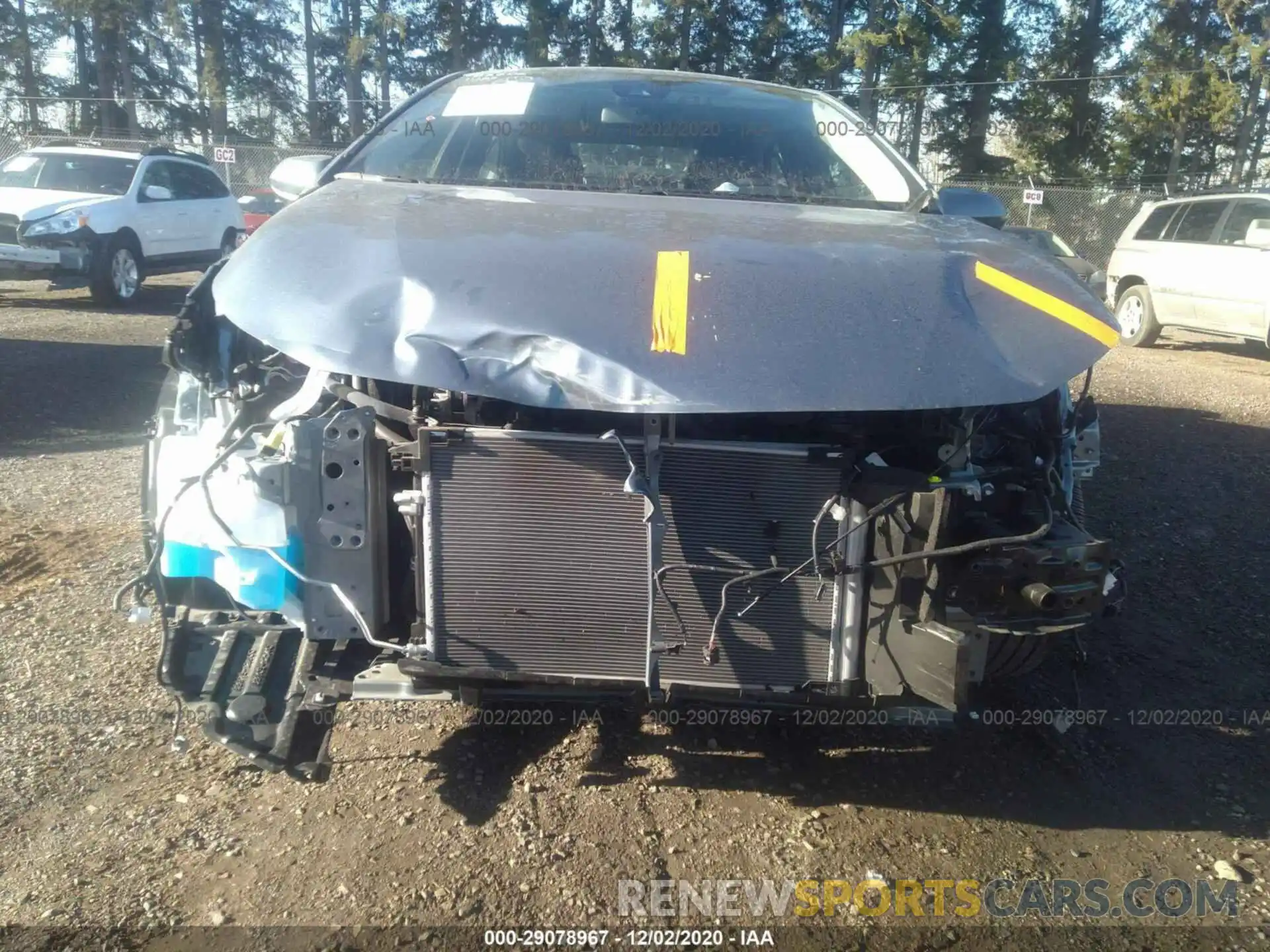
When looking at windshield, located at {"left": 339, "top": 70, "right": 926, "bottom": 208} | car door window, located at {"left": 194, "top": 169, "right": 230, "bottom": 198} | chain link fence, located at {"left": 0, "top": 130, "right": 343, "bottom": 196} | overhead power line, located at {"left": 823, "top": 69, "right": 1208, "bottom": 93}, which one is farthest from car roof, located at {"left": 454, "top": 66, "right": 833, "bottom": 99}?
overhead power line, located at {"left": 823, "top": 69, "right": 1208, "bottom": 93}

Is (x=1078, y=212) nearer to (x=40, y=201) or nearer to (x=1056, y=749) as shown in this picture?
(x=40, y=201)

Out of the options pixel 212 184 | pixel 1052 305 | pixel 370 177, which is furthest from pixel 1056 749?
pixel 212 184

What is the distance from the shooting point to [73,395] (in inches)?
272

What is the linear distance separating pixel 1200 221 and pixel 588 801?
11.3m

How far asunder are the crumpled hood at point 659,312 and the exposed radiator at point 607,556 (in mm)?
234

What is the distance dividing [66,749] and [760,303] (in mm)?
2266

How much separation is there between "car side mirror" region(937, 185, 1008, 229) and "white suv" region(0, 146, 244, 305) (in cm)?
1039

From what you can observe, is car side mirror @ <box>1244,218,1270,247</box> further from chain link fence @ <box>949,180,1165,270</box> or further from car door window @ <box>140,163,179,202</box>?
car door window @ <box>140,163,179,202</box>

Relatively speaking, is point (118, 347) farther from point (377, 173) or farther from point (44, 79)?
point (44, 79)

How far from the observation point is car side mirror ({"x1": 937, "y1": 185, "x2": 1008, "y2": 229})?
3.42 meters

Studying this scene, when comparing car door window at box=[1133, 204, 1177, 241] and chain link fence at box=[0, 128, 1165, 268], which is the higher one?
car door window at box=[1133, 204, 1177, 241]

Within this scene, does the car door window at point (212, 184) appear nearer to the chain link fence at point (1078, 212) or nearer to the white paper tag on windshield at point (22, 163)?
the white paper tag on windshield at point (22, 163)

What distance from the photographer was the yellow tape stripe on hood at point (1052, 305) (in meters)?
2.45

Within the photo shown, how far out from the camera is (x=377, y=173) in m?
3.48
